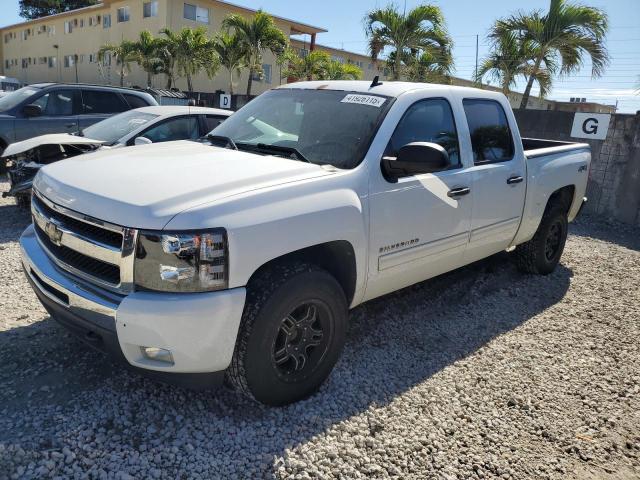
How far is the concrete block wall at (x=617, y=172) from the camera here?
935 centimetres

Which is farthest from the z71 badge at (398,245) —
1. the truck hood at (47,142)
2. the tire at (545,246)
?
the truck hood at (47,142)

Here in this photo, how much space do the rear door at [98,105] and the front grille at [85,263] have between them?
273 inches

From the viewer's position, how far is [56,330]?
3719mm

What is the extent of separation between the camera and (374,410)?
312cm

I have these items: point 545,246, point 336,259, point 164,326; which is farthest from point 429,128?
point 545,246

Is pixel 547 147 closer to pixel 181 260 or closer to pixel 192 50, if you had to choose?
pixel 181 260

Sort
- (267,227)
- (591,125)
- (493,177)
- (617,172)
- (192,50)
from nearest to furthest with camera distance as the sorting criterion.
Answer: (267,227)
(493,177)
(617,172)
(591,125)
(192,50)

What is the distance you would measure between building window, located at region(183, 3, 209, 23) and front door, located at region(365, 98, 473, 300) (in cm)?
3038

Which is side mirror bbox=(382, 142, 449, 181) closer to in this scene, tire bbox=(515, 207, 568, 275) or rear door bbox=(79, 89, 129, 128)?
tire bbox=(515, 207, 568, 275)

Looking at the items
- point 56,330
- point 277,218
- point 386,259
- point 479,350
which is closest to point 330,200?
point 277,218

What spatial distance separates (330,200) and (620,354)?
2927mm

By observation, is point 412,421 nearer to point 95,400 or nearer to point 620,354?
point 95,400

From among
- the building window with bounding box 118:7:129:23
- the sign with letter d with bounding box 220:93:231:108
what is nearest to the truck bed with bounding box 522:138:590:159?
the sign with letter d with bounding box 220:93:231:108

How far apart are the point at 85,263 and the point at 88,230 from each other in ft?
0.59
